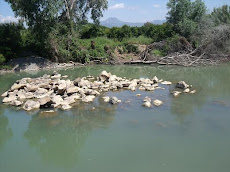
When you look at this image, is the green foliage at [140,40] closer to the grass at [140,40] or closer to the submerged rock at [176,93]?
the grass at [140,40]

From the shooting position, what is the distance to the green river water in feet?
19.7

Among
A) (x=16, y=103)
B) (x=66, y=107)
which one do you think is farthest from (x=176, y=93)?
(x=16, y=103)

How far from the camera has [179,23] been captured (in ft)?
76.8

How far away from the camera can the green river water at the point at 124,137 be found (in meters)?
6.00

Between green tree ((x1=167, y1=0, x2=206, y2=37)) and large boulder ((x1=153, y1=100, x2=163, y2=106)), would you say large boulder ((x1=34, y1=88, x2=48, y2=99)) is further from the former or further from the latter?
green tree ((x1=167, y1=0, x2=206, y2=37))

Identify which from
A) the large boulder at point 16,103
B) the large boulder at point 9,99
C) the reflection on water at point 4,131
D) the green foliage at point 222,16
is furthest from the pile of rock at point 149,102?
the green foliage at point 222,16

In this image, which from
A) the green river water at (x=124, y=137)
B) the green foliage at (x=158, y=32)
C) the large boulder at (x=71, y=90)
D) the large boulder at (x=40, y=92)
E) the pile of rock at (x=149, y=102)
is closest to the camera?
the green river water at (x=124, y=137)

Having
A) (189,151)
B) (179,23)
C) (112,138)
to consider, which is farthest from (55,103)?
(179,23)

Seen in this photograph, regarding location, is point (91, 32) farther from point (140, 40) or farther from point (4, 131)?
point (4, 131)

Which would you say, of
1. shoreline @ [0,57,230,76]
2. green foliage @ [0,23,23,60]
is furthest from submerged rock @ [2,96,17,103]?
green foliage @ [0,23,23,60]

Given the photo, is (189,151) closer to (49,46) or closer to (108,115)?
(108,115)

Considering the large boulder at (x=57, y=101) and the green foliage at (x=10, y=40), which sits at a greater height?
the green foliage at (x=10, y=40)

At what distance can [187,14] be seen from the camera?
2364 cm

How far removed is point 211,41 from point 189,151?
1617cm
